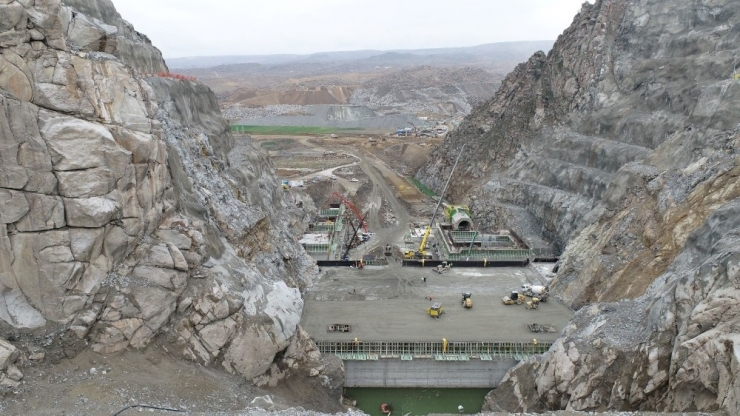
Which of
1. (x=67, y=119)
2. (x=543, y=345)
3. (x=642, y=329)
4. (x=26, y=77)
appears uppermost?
(x=26, y=77)

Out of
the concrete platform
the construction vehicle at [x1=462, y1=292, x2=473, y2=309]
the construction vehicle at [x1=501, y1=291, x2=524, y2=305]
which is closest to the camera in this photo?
the concrete platform

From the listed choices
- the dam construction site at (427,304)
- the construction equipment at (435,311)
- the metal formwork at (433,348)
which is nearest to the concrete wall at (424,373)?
the dam construction site at (427,304)

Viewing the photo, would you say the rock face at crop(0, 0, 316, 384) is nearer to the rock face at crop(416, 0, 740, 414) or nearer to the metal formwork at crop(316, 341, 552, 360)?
the metal formwork at crop(316, 341, 552, 360)

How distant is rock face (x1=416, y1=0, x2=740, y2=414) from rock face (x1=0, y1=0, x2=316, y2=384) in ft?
49.9

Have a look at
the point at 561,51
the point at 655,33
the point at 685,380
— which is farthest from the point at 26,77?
the point at 561,51

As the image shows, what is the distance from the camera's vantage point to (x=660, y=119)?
44.0m

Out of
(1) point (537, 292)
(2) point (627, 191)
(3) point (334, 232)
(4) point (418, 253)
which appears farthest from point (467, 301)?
(3) point (334, 232)

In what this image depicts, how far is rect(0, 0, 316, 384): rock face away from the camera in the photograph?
1936 centimetres

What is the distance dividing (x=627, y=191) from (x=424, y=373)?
840 inches

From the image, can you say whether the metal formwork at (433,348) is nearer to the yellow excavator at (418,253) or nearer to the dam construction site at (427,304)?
the dam construction site at (427,304)

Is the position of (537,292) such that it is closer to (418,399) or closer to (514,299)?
(514,299)

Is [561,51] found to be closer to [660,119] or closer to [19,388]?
[660,119]

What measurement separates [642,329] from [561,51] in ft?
157

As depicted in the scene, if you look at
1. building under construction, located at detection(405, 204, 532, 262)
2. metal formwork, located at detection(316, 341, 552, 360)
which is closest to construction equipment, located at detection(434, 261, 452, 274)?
building under construction, located at detection(405, 204, 532, 262)
